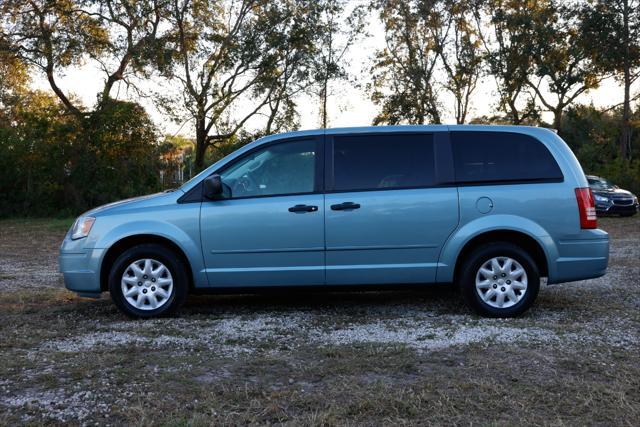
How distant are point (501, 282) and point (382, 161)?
160 cm

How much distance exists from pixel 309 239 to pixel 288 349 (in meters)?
1.43

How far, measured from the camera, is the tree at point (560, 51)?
99.3 feet

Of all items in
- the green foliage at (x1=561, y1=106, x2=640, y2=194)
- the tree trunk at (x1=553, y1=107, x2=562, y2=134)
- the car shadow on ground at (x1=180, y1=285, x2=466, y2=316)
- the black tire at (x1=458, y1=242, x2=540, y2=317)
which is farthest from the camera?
the tree trunk at (x1=553, y1=107, x2=562, y2=134)

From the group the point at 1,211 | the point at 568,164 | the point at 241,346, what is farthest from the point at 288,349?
the point at 1,211

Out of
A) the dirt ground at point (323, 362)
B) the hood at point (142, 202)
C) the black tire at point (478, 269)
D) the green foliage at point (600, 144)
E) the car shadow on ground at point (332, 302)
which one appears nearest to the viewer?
the dirt ground at point (323, 362)

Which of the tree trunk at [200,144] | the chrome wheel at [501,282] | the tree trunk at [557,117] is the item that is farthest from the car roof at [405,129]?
the tree trunk at [557,117]

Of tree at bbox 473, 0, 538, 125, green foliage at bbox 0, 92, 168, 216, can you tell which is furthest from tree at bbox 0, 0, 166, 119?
tree at bbox 473, 0, 538, 125

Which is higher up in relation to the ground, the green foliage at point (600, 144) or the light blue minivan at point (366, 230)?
the green foliage at point (600, 144)

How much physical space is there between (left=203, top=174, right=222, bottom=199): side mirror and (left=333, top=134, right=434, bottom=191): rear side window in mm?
1093

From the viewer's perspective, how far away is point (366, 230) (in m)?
6.56

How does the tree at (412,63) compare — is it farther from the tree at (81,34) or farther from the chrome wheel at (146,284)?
the chrome wheel at (146,284)

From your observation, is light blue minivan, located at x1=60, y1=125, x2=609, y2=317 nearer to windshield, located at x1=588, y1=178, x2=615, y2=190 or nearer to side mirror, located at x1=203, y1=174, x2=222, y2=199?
side mirror, located at x1=203, y1=174, x2=222, y2=199

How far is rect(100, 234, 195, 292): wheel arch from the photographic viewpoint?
667 cm

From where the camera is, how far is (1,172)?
81.5ft
